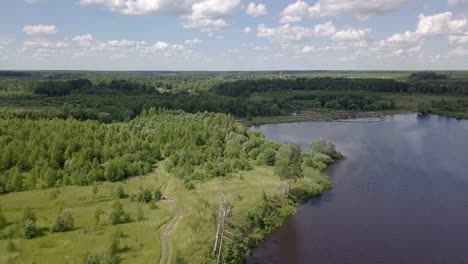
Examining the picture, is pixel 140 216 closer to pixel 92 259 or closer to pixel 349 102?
pixel 92 259

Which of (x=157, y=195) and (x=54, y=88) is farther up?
(x=54, y=88)

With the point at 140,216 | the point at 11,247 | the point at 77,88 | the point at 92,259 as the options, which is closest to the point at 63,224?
the point at 11,247

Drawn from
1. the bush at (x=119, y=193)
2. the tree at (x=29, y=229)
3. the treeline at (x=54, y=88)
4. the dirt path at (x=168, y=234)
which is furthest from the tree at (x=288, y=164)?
the treeline at (x=54, y=88)

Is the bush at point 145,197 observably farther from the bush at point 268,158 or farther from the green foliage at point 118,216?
the bush at point 268,158

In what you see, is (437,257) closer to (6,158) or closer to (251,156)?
(251,156)

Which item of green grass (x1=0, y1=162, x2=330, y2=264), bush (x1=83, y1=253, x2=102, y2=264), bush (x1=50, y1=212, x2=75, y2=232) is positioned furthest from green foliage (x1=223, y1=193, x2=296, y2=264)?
bush (x1=50, y1=212, x2=75, y2=232)

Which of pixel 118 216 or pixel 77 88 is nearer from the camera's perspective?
pixel 118 216

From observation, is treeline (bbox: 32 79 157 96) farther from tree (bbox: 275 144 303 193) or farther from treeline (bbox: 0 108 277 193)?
tree (bbox: 275 144 303 193)
